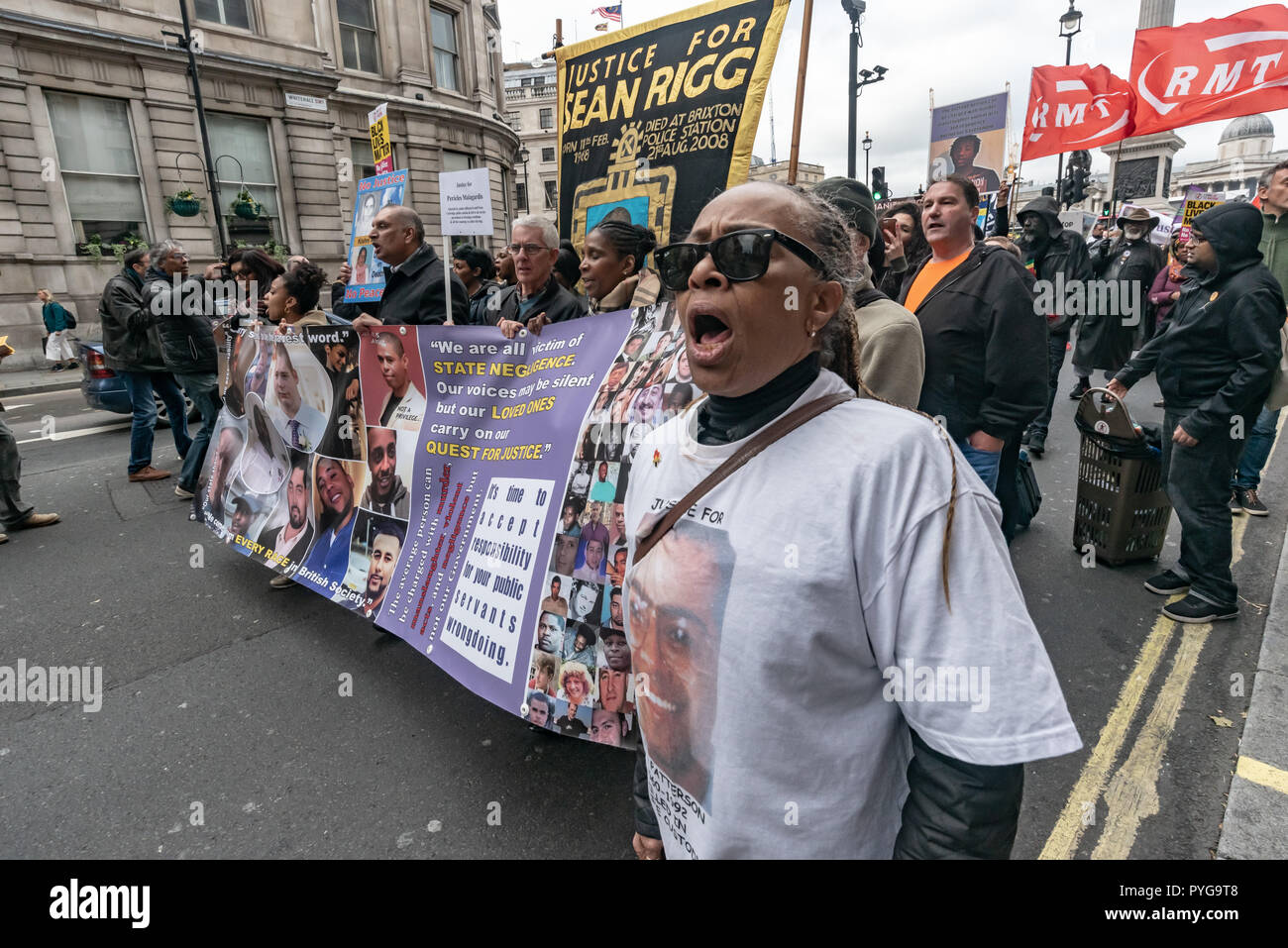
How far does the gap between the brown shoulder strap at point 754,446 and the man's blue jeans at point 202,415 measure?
20.4 feet

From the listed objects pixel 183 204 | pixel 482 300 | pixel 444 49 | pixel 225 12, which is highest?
pixel 444 49

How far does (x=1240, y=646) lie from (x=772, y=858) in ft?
11.6

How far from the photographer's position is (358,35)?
71.8 feet

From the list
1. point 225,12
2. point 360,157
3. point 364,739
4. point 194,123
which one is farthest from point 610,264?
point 360,157

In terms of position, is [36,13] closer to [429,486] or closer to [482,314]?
[482,314]

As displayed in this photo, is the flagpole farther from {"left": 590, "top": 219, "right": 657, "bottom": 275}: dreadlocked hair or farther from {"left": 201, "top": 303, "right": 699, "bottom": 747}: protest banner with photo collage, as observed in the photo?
{"left": 201, "top": 303, "right": 699, "bottom": 747}: protest banner with photo collage

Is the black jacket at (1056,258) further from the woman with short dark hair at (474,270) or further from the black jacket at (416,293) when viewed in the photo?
the black jacket at (416,293)

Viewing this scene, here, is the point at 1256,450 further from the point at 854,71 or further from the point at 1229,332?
the point at 854,71

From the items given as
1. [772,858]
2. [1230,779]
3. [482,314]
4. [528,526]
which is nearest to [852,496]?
[772,858]

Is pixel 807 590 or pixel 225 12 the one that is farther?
pixel 225 12

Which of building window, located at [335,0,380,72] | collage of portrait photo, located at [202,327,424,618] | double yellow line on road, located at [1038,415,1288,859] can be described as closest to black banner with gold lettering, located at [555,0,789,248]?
collage of portrait photo, located at [202,327,424,618]

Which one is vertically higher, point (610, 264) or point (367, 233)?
point (367, 233)

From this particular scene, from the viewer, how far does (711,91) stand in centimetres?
400

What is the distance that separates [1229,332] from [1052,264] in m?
4.16
